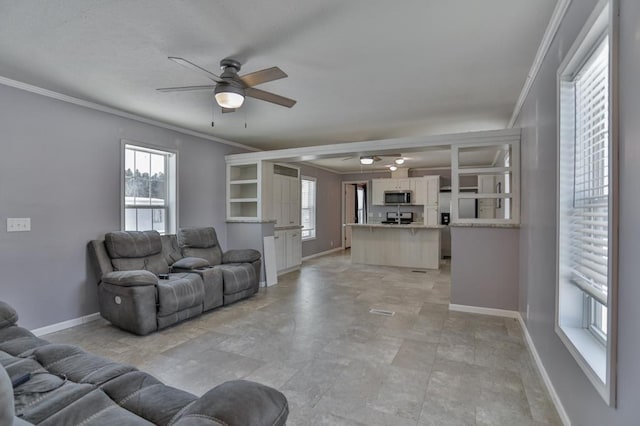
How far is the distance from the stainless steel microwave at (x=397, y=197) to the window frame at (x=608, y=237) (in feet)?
21.4

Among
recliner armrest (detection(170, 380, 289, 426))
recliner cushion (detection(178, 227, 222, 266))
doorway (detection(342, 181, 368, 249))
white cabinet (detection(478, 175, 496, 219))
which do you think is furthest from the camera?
doorway (detection(342, 181, 368, 249))

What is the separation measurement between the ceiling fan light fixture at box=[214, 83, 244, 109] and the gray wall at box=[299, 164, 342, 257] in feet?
17.6

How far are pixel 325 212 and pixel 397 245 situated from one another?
8.98 ft

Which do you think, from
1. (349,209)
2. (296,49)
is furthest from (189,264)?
(349,209)

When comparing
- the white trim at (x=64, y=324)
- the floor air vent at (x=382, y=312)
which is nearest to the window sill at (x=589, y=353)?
the floor air vent at (x=382, y=312)

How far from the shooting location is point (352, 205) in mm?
10727

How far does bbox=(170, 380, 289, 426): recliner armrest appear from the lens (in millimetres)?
966

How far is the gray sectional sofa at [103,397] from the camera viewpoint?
0.99 metres

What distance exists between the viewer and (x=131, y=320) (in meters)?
3.23

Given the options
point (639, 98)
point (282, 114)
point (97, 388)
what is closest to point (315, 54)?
point (282, 114)

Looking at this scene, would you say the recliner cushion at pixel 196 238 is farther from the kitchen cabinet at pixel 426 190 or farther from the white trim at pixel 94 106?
the kitchen cabinet at pixel 426 190

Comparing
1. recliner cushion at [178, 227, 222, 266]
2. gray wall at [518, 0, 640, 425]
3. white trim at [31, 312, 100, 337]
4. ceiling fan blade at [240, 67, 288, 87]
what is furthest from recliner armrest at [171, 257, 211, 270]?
gray wall at [518, 0, 640, 425]

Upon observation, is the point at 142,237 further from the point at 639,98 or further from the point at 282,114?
the point at 639,98

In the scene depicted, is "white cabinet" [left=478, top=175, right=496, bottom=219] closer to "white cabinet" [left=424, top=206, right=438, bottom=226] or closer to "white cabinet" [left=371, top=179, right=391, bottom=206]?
"white cabinet" [left=424, top=206, right=438, bottom=226]
